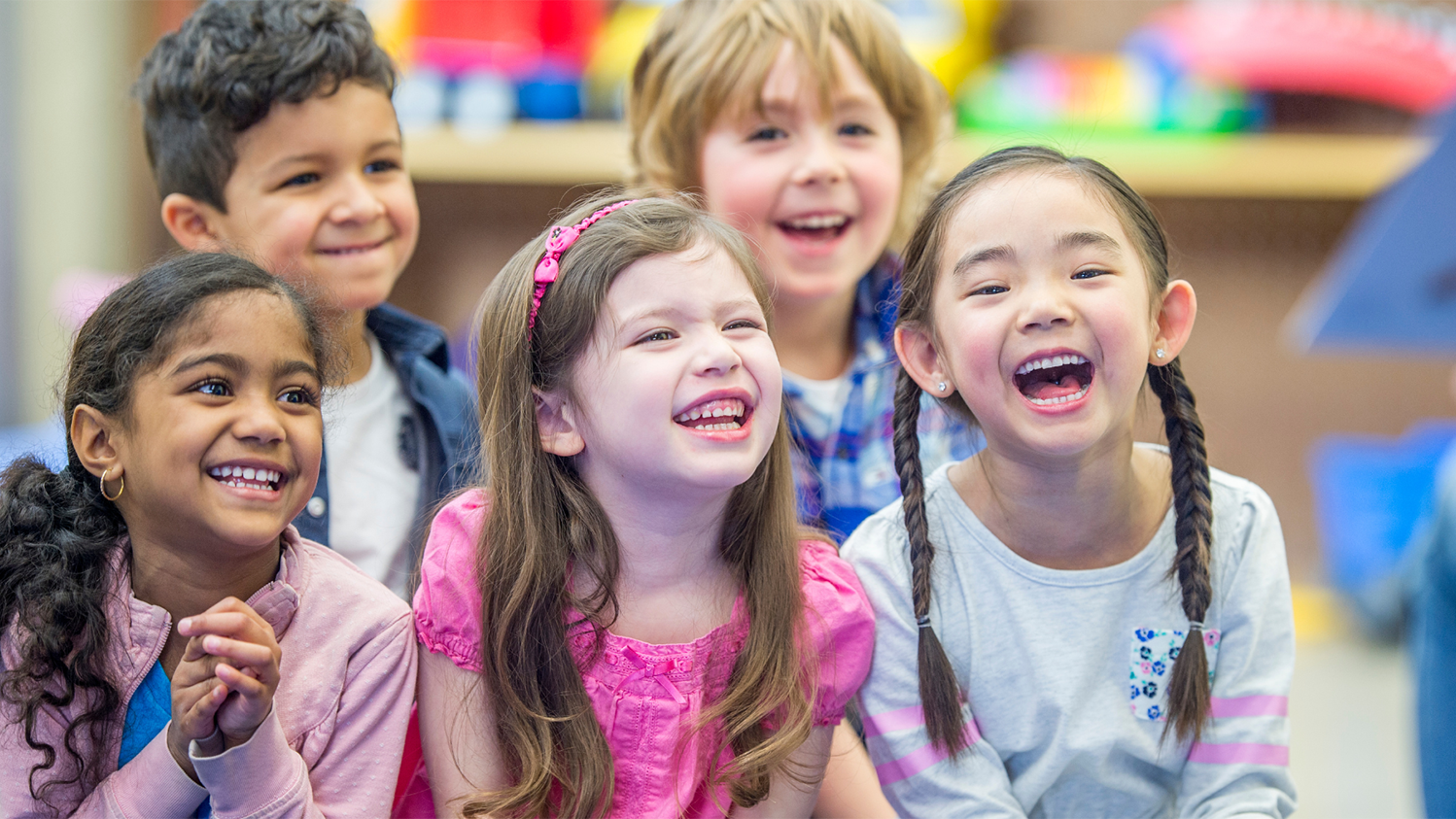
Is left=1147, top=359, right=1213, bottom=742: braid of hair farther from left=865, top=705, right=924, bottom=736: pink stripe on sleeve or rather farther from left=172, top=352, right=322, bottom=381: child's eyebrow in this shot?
left=172, top=352, right=322, bottom=381: child's eyebrow

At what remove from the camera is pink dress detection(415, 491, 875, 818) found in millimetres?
1030

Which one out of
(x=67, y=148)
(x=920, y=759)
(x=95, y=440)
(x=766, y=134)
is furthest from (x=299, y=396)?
(x=67, y=148)

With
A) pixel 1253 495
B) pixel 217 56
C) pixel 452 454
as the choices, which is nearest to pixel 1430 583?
pixel 1253 495

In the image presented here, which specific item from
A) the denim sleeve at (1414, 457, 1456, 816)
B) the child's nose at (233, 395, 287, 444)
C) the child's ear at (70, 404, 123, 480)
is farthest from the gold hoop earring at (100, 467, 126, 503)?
the denim sleeve at (1414, 457, 1456, 816)

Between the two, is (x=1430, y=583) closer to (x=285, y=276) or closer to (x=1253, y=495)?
(x=1253, y=495)

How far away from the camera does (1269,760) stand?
1041 mm

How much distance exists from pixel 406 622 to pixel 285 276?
299mm

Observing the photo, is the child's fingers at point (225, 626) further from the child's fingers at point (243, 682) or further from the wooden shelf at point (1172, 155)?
the wooden shelf at point (1172, 155)

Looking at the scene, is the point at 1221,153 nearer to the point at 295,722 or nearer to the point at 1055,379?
the point at 1055,379

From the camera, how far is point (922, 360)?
3.57ft

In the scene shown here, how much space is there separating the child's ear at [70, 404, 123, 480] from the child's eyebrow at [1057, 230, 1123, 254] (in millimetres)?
726

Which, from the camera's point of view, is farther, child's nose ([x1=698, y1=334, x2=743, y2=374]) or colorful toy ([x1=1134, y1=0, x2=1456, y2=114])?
colorful toy ([x1=1134, y1=0, x2=1456, y2=114])

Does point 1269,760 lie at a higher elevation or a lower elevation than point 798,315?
lower

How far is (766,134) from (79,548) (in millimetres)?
839
